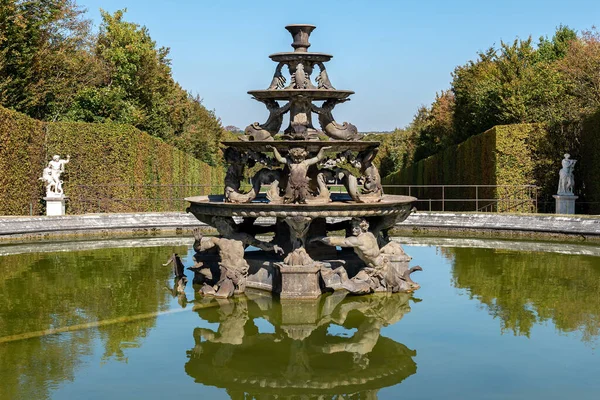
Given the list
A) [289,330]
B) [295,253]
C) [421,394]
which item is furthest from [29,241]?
[421,394]

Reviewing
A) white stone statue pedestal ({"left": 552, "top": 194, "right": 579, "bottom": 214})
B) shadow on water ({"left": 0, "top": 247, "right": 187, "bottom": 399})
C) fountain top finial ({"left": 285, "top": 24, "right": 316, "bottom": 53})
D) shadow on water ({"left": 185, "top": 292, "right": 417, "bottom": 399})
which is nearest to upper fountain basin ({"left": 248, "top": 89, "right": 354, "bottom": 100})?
fountain top finial ({"left": 285, "top": 24, "right": 316, "bottom": 53})

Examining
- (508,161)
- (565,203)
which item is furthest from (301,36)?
(508,161)

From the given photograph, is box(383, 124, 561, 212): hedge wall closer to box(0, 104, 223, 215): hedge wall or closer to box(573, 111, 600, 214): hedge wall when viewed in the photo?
box(573, 111, 600, 214): hedge wall

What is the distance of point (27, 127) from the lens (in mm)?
27812

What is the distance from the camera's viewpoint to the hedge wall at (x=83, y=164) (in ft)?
87.7

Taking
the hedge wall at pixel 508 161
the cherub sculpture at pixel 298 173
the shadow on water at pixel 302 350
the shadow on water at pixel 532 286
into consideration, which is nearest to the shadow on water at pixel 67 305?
the shadow on water at pixel 302 350

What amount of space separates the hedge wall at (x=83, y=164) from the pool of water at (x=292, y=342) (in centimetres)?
1247

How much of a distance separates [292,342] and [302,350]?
457 millimetres

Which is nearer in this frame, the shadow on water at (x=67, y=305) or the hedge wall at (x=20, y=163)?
the shadow on water at (x=67, y=305)

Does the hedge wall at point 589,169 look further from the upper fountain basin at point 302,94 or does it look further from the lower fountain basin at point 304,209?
the upper fountain basin at point 302,94

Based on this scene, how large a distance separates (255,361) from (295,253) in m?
4.02

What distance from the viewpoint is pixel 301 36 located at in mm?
14586

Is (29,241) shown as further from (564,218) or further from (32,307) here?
(564,218)

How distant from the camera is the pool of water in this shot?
8008 mm
